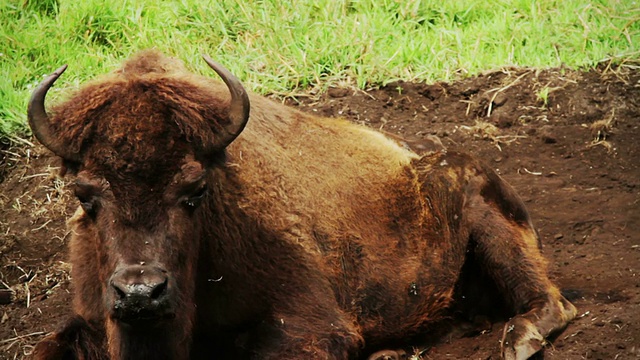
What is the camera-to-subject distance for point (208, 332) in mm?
5754

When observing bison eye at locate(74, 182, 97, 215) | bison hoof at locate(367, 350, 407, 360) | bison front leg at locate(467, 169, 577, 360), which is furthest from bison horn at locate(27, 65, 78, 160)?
bison front leg at locate(467, 169, 577, 360)

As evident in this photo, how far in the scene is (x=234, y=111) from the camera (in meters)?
5.22

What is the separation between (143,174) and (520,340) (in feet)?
8.76

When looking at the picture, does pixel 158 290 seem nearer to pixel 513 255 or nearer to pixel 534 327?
pixel 534 327

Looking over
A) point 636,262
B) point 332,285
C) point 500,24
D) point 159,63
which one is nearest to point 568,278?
point 636,262

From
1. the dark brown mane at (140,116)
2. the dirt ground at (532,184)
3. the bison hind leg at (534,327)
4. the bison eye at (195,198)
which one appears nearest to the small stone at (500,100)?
the dirt ground at (532,184)

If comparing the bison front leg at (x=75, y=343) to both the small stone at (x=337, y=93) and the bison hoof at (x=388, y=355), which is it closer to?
the bison hoof at (x=388, y=355)

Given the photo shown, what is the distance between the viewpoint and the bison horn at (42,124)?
503cm

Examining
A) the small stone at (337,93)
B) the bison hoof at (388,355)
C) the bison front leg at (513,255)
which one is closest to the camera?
the bison hoof at (388,355)

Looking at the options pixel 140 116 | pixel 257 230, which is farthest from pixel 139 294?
pixel 257 230

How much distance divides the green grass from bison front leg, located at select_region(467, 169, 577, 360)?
2.93 meters

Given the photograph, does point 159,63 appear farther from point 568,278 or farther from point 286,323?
point 568,278

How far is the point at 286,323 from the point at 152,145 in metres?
1.48

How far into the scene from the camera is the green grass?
32.0ft
